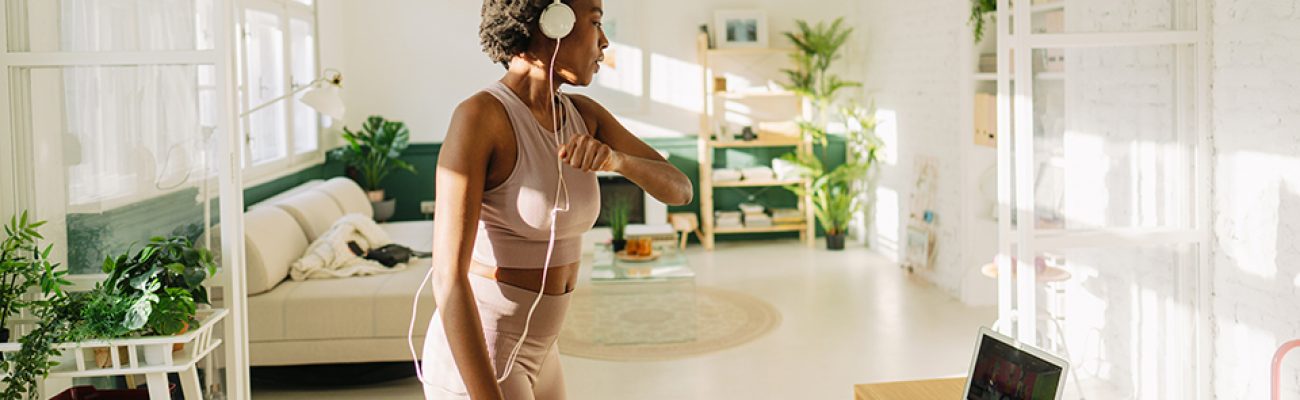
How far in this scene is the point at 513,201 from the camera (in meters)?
1.46

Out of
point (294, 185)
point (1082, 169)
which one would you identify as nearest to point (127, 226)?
point (1082, 169)

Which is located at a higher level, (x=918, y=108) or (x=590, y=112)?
(x=918, y=108)

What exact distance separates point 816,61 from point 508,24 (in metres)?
7.31

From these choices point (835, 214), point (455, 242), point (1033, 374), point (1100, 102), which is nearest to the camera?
point (455, 242)

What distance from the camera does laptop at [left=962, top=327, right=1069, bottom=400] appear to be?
7.48ft

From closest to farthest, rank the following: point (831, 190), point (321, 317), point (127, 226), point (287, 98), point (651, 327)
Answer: point (127, 226)
point (321, 317)
point (651, 327)
point (287, 98)
point (831, 190)

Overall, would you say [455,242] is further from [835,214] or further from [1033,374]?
[835,214]

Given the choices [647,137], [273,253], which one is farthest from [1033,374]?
[647,137]

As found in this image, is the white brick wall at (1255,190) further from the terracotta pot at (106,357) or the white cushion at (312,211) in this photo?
the white cushion at (312,211)

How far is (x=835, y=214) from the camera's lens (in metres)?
8.31

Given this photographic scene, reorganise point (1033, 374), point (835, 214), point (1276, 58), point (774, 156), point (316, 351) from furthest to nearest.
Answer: point (774, 156) < point (835, 214) < point (316, 351) < point (1276, 58) < point (1033, 374)

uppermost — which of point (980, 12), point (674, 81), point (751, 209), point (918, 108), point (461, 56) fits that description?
point (461, 56)

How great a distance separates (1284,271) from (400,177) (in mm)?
6724

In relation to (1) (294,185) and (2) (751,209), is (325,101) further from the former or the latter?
(2) (751,209)
